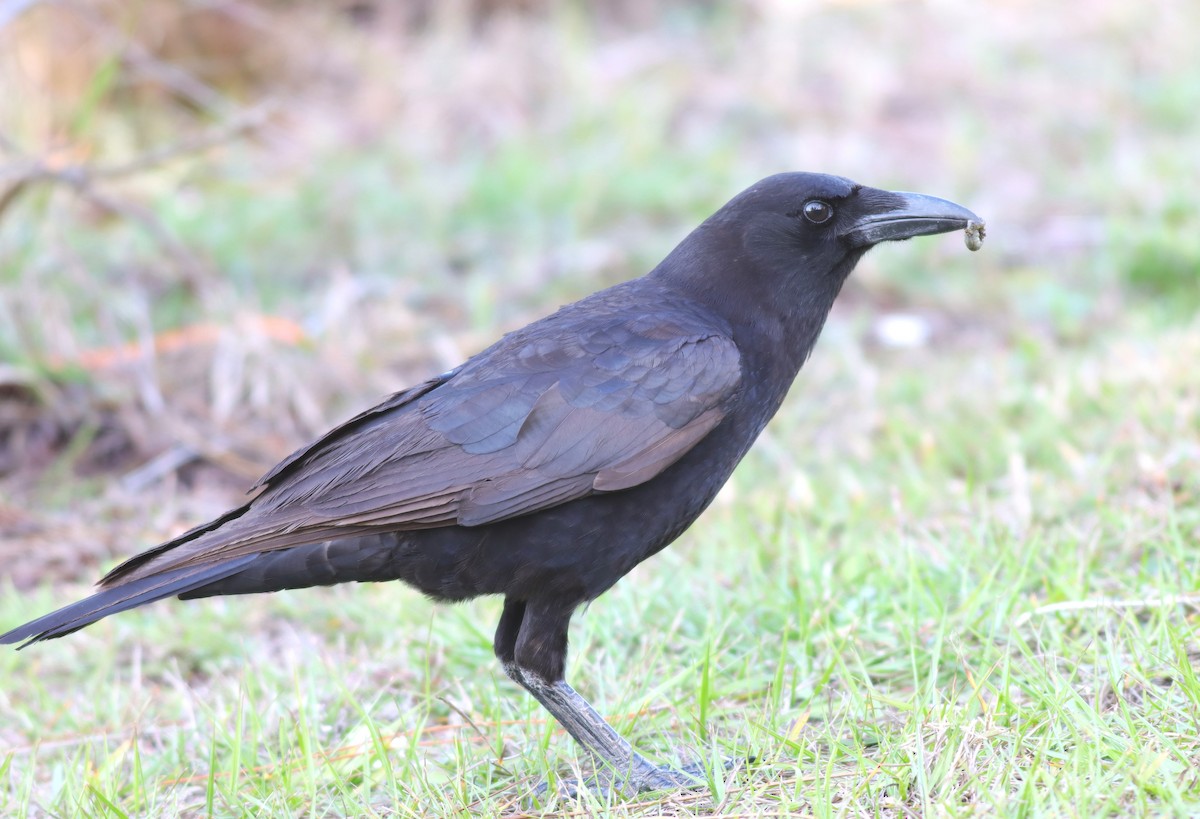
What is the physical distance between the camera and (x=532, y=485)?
10.0 feet

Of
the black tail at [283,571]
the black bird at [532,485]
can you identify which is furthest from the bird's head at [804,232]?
the black tail at [283,571]

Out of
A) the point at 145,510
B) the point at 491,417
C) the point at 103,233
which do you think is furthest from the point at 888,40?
the point at 491,417

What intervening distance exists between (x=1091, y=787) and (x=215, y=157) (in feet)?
26.8

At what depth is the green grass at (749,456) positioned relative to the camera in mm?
2941

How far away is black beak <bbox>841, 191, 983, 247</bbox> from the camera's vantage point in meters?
3.46

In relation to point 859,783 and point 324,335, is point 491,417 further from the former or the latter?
point 324,335

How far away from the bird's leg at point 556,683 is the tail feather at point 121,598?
0.69 m

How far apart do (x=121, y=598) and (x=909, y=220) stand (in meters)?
2.22

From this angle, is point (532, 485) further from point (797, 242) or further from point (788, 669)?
point (797, 242)

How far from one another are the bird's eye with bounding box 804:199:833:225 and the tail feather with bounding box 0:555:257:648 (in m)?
1.72

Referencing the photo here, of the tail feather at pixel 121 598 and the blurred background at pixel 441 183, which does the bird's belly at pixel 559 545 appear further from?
the blurred background at pixel 441 183

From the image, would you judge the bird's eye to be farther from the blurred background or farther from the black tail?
the blurred background

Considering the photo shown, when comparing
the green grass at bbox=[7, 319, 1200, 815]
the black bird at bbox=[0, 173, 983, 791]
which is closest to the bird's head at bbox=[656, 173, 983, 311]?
the black bird at bbox=[0, 173, 983, 791]

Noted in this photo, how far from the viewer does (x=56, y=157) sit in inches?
275
